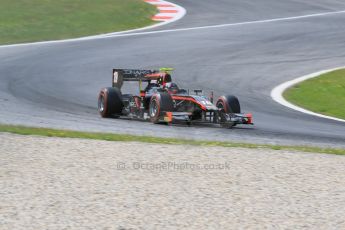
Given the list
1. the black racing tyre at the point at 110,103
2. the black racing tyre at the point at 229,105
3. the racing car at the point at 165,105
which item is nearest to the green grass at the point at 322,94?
the black racing tyre at the point at 229,105

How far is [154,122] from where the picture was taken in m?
13.7

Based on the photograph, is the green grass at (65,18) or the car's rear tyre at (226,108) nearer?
the car's rear tyre at (226,108)

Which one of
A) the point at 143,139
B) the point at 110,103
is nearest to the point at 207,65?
the point at 110,103

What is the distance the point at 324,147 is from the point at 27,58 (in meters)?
11.7

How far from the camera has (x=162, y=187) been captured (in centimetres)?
765

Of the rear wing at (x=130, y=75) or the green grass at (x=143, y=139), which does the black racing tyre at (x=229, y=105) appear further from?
the green grass at (x=143, y=139)

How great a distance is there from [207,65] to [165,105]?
25.6 feet

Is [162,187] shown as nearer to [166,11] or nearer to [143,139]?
[143,139]

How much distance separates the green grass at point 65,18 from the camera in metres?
25.2

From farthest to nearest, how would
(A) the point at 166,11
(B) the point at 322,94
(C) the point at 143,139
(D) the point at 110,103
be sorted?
(A) the point at 166,11 < (B) the point at 322,94 < (D) the point at 110,103 < (C) the point at 143,139

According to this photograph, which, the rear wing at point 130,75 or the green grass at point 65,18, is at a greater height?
the green grass at point 65,18

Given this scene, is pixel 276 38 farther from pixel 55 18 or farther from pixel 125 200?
pixel 125 200

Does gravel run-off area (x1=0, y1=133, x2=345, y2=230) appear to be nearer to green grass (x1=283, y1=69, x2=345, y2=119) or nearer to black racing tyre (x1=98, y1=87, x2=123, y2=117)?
black racing tyre (x1=98, y1=87, x2=123, y2=117)

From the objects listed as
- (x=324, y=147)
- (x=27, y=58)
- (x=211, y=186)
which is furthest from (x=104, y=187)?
(x=27, y=58)
